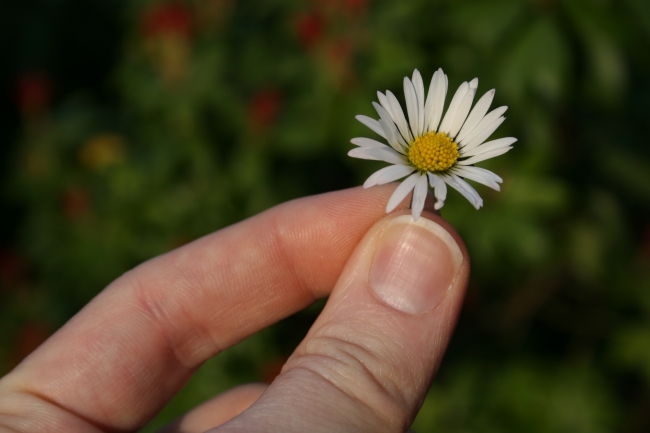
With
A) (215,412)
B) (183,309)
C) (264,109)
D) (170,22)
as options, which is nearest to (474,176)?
(183,309)

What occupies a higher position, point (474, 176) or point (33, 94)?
point (474, 176)

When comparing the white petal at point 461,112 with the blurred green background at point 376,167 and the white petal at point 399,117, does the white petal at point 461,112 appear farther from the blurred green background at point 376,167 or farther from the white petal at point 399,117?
the blurred green background at point 376,167

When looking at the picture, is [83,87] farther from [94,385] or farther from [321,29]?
[94,385]

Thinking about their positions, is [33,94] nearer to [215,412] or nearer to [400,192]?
[215,412]

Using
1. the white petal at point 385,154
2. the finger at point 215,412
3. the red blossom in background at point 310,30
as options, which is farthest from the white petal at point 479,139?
the red blossom in background at point 310,30

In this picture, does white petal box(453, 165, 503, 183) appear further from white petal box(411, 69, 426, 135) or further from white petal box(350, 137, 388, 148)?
white petal box(350, 137, 388, 148)

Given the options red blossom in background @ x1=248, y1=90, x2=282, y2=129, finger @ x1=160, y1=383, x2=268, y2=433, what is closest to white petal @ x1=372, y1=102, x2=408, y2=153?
finger @ x1=160, y1=383, x2=268, y2=433
